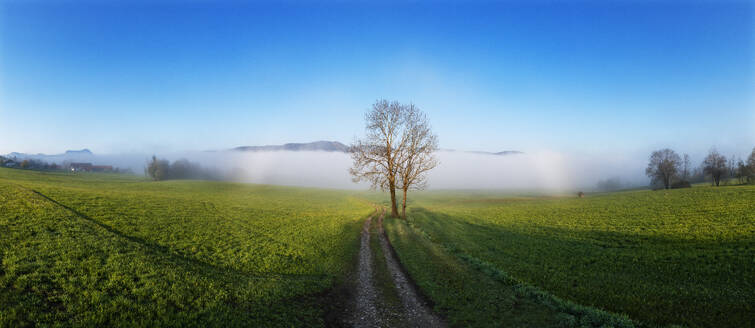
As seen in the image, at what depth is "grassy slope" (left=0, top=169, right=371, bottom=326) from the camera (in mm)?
8211

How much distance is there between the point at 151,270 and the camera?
11.3 metres

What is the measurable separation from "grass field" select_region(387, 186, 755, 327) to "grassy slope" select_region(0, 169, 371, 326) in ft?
20.5

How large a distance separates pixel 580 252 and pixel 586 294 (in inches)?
347

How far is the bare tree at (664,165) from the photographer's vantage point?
70250 mm

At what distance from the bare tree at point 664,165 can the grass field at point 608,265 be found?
180ft

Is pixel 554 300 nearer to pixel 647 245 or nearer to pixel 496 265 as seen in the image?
pixel 496 265

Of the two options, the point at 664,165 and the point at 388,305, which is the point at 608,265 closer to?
the point at 388,305

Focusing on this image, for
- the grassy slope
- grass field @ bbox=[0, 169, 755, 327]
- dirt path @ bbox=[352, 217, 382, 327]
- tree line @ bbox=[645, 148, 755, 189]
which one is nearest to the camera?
the grassy slope

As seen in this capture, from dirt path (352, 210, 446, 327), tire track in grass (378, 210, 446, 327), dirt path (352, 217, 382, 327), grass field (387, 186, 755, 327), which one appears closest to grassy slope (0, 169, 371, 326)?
dirt path (352, 217, 382, 327)

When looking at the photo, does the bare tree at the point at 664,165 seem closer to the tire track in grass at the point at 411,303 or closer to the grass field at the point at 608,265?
the grass field at the point at 608,265

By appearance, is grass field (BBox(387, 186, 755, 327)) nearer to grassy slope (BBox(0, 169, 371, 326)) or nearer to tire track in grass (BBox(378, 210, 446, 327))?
tire track in grass (BBox(378, 210, 446, 327))

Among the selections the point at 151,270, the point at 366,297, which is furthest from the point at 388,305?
the point at 151,270

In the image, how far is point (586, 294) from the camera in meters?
11.8

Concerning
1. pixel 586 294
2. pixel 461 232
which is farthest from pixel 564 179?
pixel 586 294
